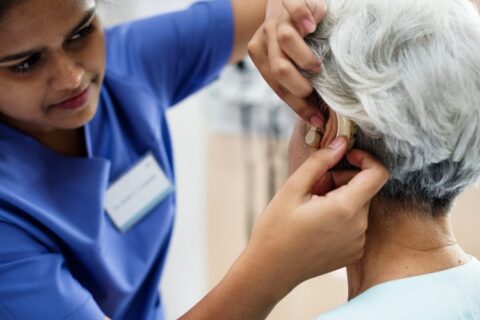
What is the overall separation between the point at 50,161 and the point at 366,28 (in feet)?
2.29

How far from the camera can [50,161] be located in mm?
1339

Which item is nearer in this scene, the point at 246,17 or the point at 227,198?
the point at 246,17

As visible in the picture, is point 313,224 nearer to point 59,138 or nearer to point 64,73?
point 64,73

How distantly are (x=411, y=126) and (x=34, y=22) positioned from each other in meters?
0.63

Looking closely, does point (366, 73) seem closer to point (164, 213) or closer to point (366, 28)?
point (366, 28)

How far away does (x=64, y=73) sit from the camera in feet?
3.87

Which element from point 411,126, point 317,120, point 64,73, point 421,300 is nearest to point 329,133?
point 317,120

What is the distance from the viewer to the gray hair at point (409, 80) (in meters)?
0.96

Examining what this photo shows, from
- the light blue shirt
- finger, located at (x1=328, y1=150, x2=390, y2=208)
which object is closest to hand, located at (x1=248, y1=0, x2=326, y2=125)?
finger, located at (x1=328, y1=150, x2=390, y2=208)

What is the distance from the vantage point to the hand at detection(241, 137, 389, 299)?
94cm

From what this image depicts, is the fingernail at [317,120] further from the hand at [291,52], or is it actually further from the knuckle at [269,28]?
the knuckle at [269,28]

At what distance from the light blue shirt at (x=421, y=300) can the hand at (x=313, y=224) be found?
7 cm

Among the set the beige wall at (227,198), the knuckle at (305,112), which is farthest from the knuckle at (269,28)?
the beige wall at (227,198)

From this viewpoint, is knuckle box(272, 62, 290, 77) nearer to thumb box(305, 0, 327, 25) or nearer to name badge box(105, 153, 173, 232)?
thumb box(305, 0, 327, 25)
